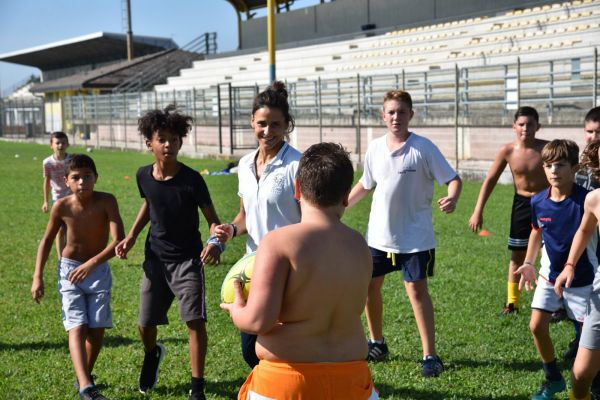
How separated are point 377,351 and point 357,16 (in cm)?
3410

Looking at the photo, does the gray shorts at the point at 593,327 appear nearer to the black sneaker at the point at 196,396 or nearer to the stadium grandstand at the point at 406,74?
the black sneaker at the point at 196,396

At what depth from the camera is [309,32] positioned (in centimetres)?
4153

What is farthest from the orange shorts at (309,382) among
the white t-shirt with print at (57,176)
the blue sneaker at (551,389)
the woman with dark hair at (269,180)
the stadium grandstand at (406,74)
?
the stadium grandstand at (406,74)

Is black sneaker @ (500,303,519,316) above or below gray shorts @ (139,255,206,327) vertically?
below

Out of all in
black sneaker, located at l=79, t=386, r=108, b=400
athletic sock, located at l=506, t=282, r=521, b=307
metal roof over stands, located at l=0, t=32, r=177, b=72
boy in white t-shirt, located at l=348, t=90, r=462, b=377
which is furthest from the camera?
metal roof over stands, located at l=0, t=32, r=177, b=72

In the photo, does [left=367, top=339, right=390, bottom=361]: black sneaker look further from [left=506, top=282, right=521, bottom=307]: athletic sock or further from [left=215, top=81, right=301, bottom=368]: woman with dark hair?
[left=506, top=282, right=521, bottom=307]: athletic sock

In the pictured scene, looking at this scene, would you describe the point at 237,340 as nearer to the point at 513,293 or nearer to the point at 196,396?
the point at 196,396

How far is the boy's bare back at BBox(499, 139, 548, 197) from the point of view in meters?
7.05

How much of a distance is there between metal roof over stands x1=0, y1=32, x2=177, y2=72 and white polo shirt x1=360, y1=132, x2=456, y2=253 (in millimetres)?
60048

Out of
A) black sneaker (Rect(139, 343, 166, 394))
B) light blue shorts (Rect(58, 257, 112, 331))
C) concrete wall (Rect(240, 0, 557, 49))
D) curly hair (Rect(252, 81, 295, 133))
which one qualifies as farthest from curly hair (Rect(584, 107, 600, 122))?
concrete wall (Rect(240, 0, 557, 49))

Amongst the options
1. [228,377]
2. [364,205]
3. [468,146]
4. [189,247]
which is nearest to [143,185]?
[189,247]

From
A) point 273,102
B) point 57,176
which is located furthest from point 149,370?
point 57,176

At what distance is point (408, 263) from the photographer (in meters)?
5.56

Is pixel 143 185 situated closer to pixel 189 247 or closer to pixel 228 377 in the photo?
pixel 189 247
